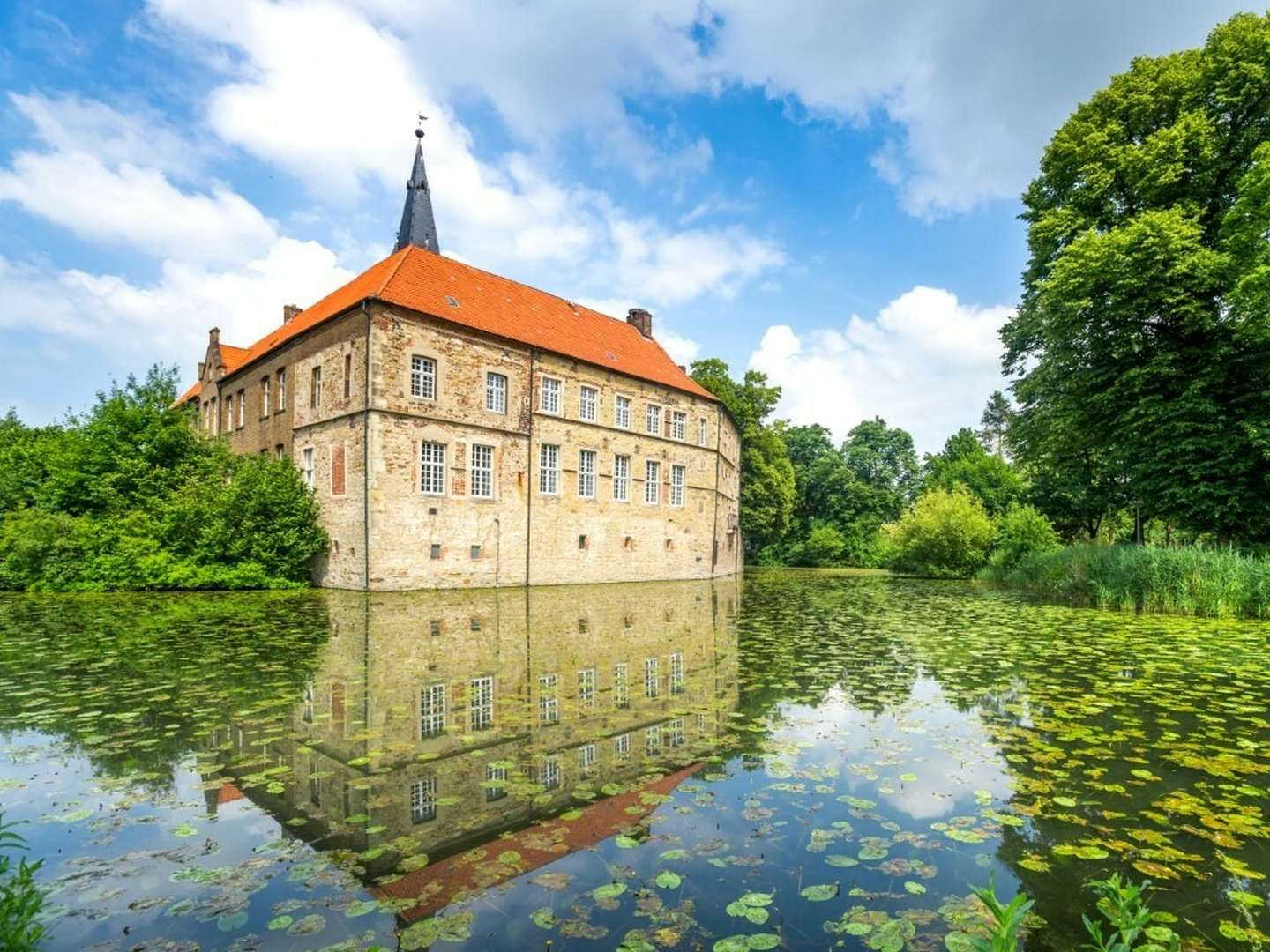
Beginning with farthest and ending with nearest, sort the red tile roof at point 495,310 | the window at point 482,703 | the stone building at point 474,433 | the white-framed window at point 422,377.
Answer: the red tile roof at point 495,310, the white-framed window at point 422,377, the stone building at point 474,433, the window at point 482,703

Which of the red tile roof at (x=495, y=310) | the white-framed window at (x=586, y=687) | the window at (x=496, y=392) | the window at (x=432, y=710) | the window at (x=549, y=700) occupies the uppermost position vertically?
the red tile roof at (x=495, y=310)

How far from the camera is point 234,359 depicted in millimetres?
36062

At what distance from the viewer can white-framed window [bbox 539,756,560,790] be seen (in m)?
4.56

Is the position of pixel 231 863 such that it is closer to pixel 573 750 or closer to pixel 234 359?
pixel 573 750

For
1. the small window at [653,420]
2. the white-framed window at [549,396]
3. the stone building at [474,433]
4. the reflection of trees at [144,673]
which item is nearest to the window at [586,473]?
the stone building at [474,433]

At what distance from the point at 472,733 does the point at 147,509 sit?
1959cm

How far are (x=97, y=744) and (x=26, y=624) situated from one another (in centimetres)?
905

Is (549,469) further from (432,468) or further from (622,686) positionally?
(622,686)

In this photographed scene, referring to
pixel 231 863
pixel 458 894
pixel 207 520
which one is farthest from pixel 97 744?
pixel 207 520

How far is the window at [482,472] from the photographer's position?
22.0 meters

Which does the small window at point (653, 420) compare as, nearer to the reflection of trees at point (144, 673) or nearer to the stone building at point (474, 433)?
the stone building at point (474, 433)

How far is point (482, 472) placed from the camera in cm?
2228

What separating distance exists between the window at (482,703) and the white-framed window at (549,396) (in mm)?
17027

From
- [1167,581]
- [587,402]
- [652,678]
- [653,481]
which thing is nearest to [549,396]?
[587,402]
